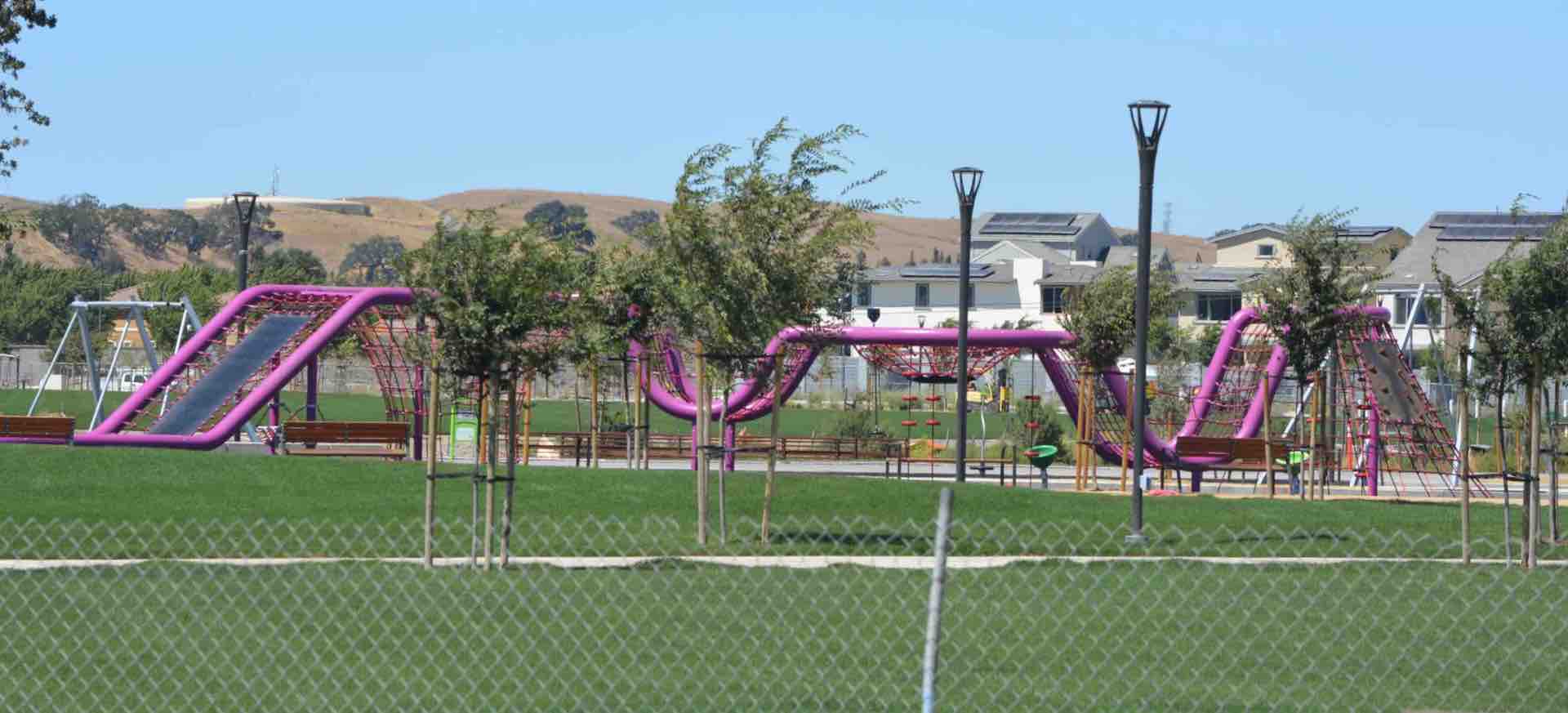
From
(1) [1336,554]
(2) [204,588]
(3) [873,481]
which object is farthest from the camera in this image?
(3) [873,481]

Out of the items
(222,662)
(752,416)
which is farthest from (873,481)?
(222,662)

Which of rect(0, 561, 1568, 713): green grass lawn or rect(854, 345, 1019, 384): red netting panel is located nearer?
rect(0, 561, 1568, 713): green grass lawn

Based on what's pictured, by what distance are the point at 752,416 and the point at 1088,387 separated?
25.1ft

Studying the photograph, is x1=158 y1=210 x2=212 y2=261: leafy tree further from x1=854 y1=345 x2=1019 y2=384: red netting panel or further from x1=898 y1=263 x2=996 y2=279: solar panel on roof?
x1=854 y1=345 x2=1019 y2=384: red netting panel

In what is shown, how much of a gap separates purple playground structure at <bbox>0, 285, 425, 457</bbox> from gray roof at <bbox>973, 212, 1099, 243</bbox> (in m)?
83.9

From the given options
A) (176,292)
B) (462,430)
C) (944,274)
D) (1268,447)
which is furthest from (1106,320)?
(176,292)

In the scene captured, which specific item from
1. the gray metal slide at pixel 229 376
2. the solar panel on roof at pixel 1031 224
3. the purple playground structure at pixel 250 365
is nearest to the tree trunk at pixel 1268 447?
the purple playground structure at pixel 250 365

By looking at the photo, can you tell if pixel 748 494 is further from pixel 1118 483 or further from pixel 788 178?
pixel 1118 483

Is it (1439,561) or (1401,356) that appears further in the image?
(1401,356)

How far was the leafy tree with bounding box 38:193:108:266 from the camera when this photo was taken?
545 feet

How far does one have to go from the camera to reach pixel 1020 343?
1337 inches

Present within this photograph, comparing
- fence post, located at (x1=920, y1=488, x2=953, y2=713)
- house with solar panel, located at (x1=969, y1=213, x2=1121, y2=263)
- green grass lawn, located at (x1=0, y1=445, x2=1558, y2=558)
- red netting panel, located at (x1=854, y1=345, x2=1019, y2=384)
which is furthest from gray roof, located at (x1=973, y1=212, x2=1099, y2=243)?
fence post, located at (x1=920, y1=488, x2=953, y2=713)

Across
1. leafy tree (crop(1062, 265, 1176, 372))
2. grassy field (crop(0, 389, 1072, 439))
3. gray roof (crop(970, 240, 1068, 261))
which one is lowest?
grassy field (crop(0, 389, 1072, 439))

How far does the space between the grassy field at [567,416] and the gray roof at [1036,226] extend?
55.4 m
